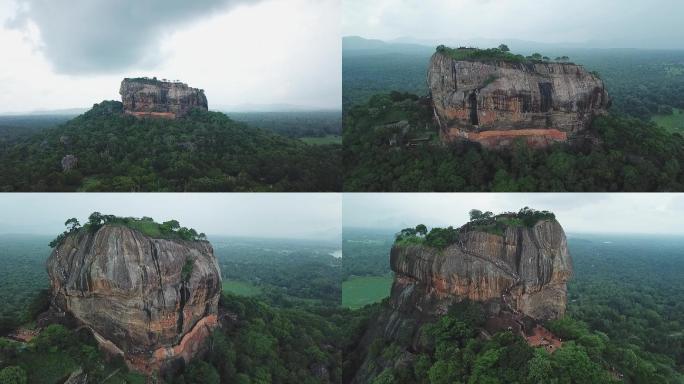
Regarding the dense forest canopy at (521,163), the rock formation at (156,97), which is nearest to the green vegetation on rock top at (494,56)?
the dense forest canopy at (521,163)

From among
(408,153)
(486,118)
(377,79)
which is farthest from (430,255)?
(377,79)

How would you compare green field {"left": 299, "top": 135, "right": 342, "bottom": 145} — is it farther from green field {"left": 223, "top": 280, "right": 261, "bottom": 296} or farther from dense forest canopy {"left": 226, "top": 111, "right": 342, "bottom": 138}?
green field {"left": 223, "top": 280, "right": 261, "bottom": 296}

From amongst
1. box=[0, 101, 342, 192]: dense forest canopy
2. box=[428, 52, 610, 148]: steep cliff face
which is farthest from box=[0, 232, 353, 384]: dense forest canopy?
box=[428, 52, 610, 148]: steep cliff face

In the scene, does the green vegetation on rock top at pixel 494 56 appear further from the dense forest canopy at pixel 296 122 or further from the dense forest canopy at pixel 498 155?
the dense forest canopy at pixel 296 122

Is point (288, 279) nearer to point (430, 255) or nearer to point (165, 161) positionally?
point (165, 161)

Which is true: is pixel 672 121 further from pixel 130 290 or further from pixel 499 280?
pixel 130 290

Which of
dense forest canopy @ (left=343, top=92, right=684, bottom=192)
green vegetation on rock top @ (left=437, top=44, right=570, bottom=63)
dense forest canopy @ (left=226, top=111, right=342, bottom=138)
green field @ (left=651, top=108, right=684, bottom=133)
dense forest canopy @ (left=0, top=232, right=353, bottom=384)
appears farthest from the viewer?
green field @ (left=651, top=108, right=684, bottom=133)
